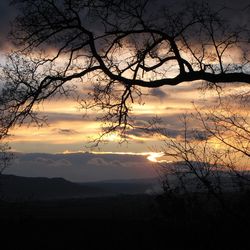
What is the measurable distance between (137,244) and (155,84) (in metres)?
4.00

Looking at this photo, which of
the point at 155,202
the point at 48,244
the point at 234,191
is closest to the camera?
the point at 234,191

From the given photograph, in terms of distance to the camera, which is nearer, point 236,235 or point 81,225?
point 236,235

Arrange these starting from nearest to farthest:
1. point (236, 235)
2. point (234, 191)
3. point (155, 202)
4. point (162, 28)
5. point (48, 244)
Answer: point (236, 235) → point (234, 191) → point (48, 244) → point (155, 202) → point (162, 28)

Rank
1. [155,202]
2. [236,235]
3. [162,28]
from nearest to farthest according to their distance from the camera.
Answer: [236,235] → [155,202] → [162,28]

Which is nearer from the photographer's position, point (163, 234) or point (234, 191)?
point (234, 191)

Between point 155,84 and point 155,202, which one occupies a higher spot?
point 155,84

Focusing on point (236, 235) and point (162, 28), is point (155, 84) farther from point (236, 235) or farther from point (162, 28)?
point (236, 235)

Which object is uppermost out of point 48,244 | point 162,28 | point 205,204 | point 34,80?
point 162,28

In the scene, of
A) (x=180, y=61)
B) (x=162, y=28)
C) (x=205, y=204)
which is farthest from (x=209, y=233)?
(x=162, y=28)

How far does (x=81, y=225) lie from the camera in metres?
12.2

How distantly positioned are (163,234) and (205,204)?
4.13 feet

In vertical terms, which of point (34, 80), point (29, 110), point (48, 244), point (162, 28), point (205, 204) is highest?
point (162, 28)

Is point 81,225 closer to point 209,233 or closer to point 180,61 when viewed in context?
point 209,233

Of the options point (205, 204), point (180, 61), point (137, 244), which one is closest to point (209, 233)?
point (205, 204)
